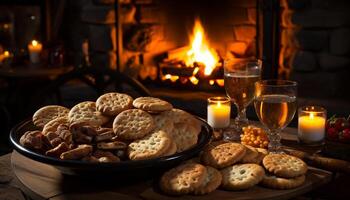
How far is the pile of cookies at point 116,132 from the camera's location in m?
1.19

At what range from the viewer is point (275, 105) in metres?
1.33

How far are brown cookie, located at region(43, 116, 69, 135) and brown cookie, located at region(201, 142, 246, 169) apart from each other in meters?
0.34

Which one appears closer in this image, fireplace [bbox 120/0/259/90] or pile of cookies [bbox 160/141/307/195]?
pile of cookies [bbox 160/141/307/195]

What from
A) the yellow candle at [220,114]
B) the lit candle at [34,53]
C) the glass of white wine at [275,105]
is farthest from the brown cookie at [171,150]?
the lit candle at [34,53]

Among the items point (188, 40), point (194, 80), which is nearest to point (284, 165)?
point (194, 80)

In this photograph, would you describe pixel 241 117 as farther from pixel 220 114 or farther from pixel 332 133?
pixel 332 133

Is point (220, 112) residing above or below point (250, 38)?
below

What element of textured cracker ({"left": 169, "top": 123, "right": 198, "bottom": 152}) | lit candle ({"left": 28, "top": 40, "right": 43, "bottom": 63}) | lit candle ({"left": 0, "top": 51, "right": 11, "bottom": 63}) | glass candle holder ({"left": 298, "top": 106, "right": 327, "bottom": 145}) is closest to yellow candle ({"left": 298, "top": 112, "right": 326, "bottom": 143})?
glass candle holder ({"left": 298, "top": 106, "right": 327, "bottom": 145})

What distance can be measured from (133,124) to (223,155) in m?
0.21

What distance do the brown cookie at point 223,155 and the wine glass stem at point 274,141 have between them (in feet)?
0.41

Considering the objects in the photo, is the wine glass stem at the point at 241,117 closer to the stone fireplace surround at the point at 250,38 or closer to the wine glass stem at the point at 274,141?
the wine glass stem at the point at 274,141

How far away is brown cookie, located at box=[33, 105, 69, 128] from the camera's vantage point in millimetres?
1418

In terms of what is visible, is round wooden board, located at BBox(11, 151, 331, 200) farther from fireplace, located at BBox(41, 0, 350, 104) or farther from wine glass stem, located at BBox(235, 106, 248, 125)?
fireplace, located at BBox(41, 0, 350, 104)

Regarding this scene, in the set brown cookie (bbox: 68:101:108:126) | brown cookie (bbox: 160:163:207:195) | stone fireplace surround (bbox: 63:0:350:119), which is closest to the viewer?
brown cookie (bbox: 160:163:207:195)
